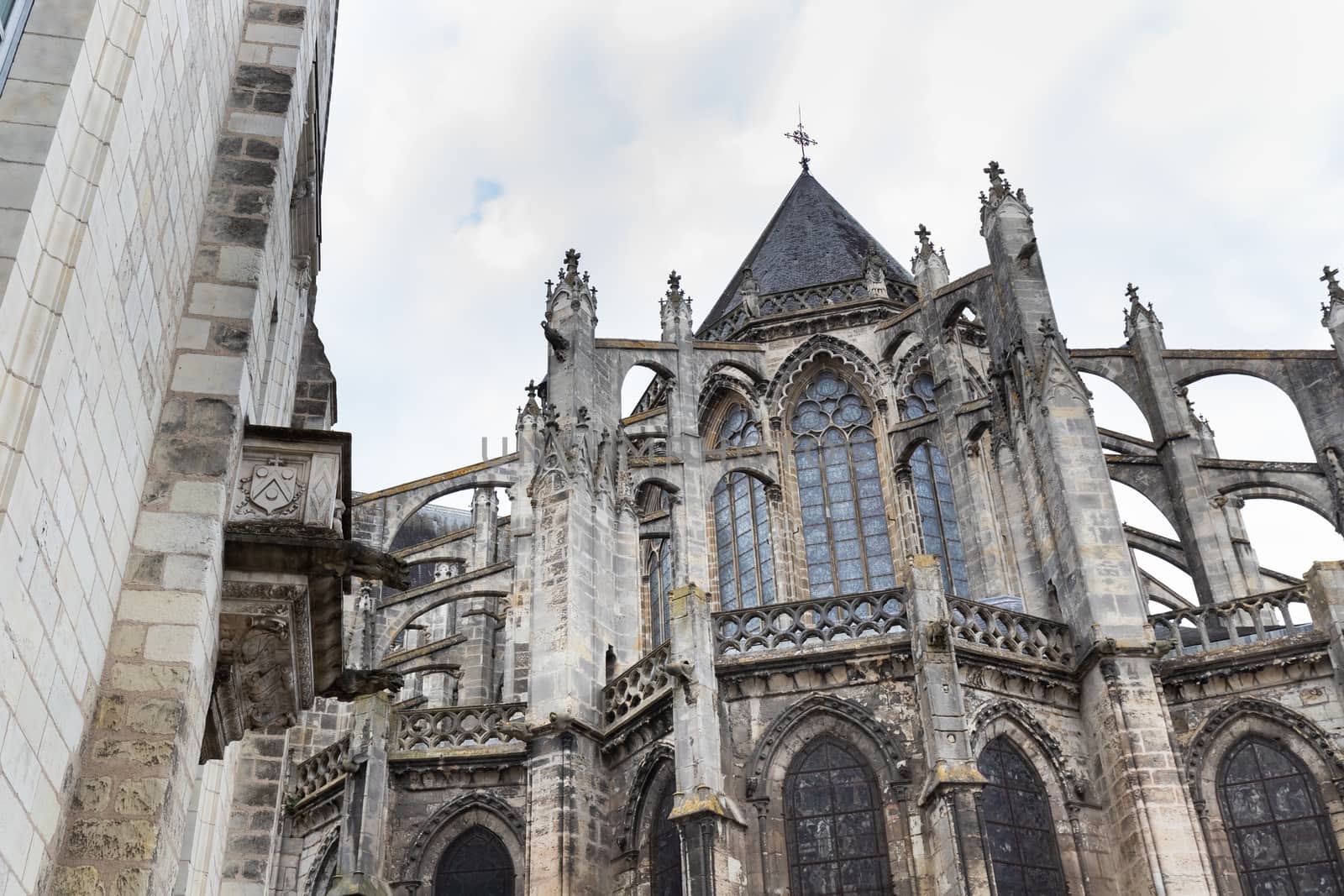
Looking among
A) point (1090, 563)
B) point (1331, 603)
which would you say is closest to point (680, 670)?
point (1090, 563)

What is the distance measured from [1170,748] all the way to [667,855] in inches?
241

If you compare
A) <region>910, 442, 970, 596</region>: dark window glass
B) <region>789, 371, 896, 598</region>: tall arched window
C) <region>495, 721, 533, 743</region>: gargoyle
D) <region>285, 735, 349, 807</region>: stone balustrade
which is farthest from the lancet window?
<region>285, 735, 349, 807</region>: stone balustrade

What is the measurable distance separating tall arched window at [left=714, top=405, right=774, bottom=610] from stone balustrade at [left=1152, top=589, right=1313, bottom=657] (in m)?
6.49

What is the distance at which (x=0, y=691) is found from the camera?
16.2 ft

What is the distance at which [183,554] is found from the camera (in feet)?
22.5

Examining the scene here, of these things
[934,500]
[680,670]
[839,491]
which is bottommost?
[680,670]

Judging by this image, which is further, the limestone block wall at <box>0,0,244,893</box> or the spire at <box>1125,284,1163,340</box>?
the spire at <box>1125,284,1163,340</box>

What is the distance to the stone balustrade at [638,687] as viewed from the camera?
55.2ft

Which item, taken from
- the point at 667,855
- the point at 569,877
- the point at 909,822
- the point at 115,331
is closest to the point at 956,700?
the point at 909,822

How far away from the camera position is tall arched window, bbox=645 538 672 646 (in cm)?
2288

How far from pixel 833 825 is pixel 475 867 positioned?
5370 mm

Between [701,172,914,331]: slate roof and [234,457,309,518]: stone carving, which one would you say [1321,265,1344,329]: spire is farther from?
[234,457,309,518]: stone carving

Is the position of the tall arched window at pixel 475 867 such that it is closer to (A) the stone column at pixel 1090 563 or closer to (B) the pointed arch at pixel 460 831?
(B) the pointed arch at pixel 460 831

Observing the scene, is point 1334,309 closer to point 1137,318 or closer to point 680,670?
point 1137,318
